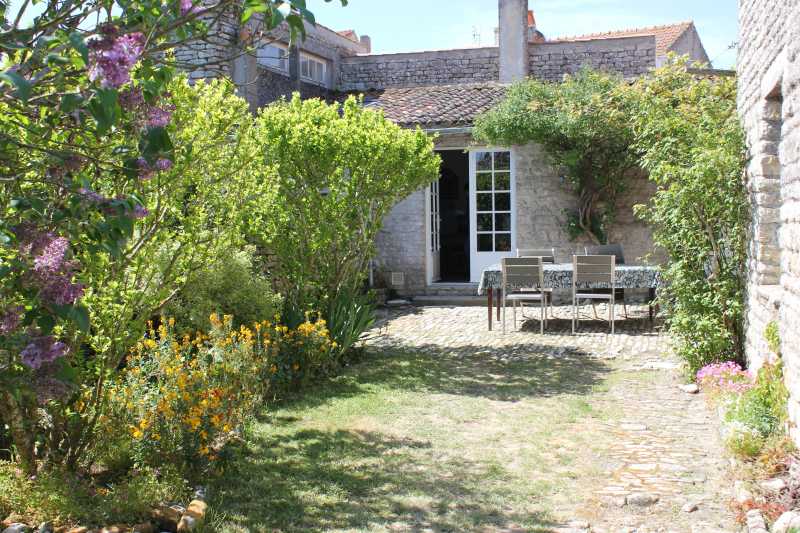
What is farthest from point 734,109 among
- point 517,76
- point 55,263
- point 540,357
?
point 517,76

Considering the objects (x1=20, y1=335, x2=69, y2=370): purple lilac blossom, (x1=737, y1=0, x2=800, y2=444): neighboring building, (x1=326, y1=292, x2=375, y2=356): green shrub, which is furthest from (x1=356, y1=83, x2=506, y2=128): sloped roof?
(x1=20, y1=335, x2=69, y2=370): purple lilac blossom

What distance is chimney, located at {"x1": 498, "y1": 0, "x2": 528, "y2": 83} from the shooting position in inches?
634

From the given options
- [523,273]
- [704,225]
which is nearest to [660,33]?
[523,273]

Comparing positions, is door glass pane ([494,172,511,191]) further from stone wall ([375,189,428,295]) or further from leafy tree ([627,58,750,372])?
leafy tree ([627,58,750,372])

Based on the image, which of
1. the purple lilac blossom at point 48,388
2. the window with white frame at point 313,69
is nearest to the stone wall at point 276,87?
the window with white frame at point 313,69

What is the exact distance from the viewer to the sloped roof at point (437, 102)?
1402cm

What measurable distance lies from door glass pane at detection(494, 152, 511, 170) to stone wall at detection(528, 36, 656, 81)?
288 centimetres

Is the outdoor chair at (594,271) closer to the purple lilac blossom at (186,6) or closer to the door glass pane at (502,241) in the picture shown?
the door glass pane at (502,241)

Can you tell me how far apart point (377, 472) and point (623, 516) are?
146 cm

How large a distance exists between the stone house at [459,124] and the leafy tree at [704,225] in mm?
5224

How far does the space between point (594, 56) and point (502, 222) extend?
185 inches

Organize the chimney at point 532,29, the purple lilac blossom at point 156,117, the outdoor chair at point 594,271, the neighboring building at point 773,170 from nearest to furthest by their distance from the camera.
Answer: the purple lilac blossom at point 156,117 → the neighboring building at point 773,170 → the outdoor chair at point 594,271 → the chimney at point 532,29

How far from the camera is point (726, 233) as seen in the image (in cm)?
692

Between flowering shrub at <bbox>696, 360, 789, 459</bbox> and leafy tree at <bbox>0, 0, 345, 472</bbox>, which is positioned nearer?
leafy tree at <bbox>0, 0, 345, 472</bbox>
